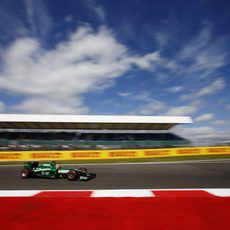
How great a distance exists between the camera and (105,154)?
2086cm

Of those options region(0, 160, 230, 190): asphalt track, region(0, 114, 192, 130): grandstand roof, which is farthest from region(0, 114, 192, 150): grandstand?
region(0, 160, 230, 190): asphalt track

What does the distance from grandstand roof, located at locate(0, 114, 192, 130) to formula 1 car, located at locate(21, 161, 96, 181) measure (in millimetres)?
20710

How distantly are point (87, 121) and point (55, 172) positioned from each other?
2147cm

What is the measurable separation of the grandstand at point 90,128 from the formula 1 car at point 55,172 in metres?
14.7

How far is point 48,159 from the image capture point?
19719 millimetres

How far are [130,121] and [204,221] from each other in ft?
90.7

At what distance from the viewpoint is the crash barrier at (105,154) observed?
65.1ft

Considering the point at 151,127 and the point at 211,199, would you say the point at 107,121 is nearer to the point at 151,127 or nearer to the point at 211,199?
the point at 151,127

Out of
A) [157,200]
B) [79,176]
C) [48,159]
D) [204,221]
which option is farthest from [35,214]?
[48,159]

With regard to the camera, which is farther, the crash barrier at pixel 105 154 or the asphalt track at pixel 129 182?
the crash barrier at pixel 105 154

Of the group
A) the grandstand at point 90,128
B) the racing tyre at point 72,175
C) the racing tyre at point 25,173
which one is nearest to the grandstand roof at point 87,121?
the grandstand at point 90,128

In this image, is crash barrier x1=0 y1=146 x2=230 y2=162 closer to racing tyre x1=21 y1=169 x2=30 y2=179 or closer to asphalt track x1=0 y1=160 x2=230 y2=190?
asphalt track x1=0 y1=160 x2=230 y2=190

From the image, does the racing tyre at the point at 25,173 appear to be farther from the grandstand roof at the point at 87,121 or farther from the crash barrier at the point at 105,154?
the grandstand roof at the point at 87,121

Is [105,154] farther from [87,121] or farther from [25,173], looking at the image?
[25,173]
